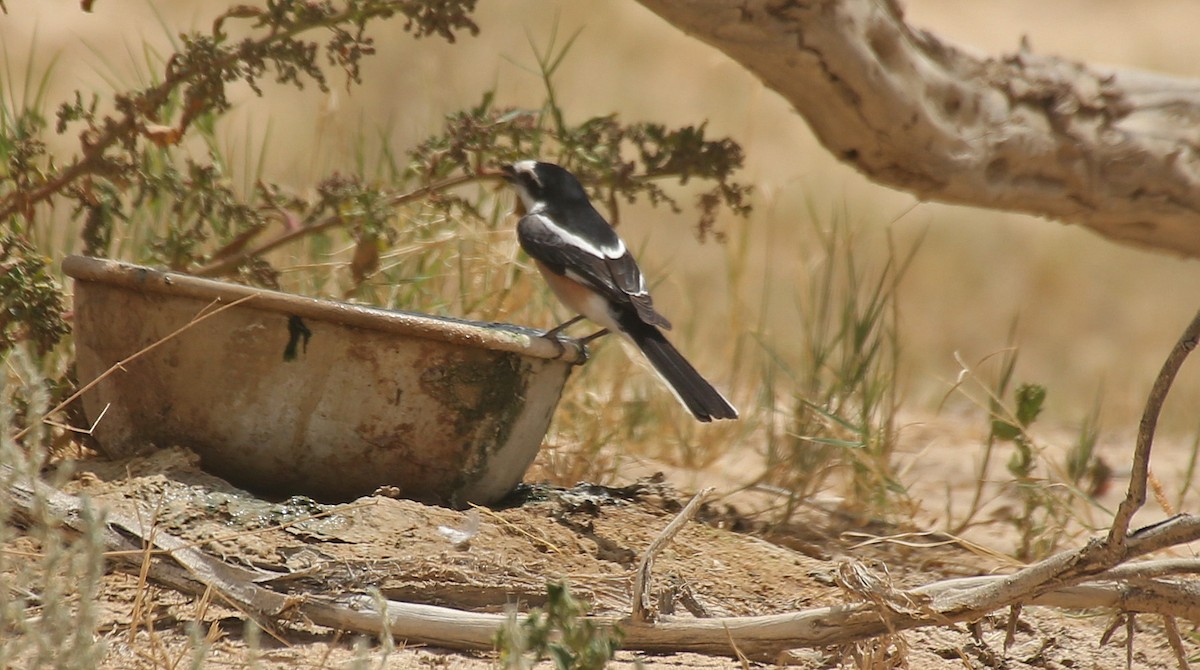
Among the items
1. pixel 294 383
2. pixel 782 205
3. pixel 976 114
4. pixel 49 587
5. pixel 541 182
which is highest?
pixel 782 205

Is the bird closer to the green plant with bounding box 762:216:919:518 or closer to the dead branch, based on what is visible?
the green plant with bounding box 762:216:919:518

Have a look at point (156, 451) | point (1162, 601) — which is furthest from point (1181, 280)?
point (156, 451)

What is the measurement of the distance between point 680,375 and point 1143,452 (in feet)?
5.32

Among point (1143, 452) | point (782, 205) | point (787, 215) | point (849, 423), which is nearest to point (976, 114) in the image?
point (849, 423)

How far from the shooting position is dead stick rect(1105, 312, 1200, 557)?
8.85ft

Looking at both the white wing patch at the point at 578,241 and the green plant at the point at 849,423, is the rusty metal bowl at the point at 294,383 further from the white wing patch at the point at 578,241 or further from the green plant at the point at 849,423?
the green plant at the point at 849,423

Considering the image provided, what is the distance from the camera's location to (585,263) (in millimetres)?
4312

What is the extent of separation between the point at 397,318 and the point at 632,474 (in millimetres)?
1867

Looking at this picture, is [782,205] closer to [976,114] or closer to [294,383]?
[976,114]

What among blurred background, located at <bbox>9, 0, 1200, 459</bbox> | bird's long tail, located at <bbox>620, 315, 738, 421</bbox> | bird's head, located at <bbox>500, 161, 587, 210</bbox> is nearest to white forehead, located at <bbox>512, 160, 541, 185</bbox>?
bird's head, located at <bbox>500, 161, 587, 210</bbox>

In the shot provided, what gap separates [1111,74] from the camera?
5.16 meters

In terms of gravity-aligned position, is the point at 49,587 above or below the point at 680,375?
below

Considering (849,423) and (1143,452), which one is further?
(849,423)

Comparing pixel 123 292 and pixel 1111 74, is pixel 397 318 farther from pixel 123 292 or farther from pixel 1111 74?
pixel 1111 74
